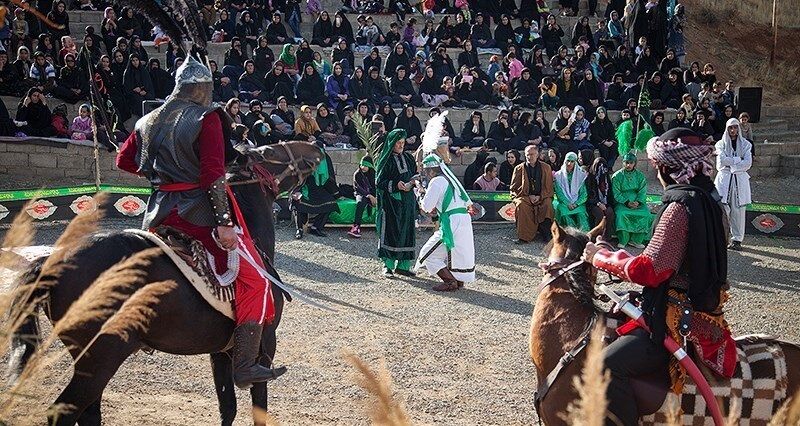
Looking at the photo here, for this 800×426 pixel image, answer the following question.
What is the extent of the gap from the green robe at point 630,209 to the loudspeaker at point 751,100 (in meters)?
8.49

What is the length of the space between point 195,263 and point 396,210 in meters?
6.73

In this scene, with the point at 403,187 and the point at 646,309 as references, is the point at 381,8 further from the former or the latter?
the point at 646,309

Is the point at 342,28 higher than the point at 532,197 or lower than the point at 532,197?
higher

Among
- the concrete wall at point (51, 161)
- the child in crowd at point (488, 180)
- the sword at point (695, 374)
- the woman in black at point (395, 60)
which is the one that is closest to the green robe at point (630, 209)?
the child in crowd at point (488, 180)

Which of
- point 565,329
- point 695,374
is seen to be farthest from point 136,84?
point 695,374

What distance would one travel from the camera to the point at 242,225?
6406 millimetres

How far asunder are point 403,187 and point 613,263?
7699mm

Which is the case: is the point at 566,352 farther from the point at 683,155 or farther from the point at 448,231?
the point at 448,231

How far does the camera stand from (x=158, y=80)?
718 inches

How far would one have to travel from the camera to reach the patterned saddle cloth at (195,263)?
233 inches

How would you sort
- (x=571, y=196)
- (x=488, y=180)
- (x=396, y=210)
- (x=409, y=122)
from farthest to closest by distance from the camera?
1. (x=409, y=122)
2. (x=488, y=180)
3. (x=571, y=196)
4. (x=396, y=210)

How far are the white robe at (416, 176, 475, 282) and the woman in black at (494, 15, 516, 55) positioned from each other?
11.4m

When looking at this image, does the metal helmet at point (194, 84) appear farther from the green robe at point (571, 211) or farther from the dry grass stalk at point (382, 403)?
the green robe at point (571, 211)

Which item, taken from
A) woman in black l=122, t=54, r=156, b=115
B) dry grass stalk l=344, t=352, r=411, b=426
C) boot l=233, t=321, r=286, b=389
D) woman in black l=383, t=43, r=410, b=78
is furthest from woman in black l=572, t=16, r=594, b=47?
dry grass stalk l=344, t=352, r=411, b=426
